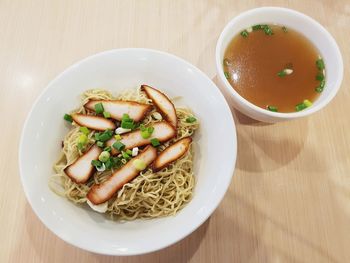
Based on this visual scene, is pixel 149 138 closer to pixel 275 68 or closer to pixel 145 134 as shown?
pixel 145 134

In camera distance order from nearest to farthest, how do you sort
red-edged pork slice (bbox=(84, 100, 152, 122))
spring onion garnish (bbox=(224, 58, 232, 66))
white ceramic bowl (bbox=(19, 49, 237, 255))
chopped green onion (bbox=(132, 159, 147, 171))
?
white ceramic bowl (bbox=(19, 49, 237, 255)) < chopped green onion (bbox=(132, 159, 147, 171)) < red-edged pork slice (bbox=(84, 100, 152, 122)) < spring onion garnish (bbox=(224, 58, 232, 66))

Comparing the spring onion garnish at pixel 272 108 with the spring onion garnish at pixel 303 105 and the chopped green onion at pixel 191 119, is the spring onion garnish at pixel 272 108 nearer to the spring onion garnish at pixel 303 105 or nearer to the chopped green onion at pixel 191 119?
the spring onion garnish at pixel 303 105

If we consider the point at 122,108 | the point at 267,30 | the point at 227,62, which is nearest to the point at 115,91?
the point at 122,108

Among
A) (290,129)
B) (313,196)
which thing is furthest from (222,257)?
(290,129)

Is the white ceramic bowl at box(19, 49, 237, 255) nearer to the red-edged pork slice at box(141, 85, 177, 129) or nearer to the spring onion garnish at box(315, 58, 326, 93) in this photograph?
the red-edged pork slice at box(141, 85, 177, 129)

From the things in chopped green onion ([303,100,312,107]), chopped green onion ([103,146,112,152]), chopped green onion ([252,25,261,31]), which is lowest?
chopped green onion ([303,100,312,107])

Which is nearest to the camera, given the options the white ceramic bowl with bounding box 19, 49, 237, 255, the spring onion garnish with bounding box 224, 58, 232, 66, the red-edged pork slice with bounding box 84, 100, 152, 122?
the white ceramic bowl with bounding box 19, 49, 237, 255

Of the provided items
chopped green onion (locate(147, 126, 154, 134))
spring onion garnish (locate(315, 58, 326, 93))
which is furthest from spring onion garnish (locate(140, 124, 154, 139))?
spring onion garnish (locate(315, 58, 326, 93))
